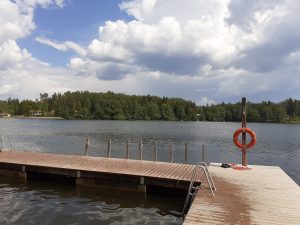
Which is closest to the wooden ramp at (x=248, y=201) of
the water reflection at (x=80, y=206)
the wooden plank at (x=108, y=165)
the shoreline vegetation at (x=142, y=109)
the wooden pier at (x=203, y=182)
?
the wooden pier at (x=203, y=182)

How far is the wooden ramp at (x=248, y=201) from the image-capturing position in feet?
22.9

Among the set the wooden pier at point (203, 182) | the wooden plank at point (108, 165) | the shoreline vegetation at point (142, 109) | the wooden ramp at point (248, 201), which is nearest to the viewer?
the wooden ramp at point (248, 201)

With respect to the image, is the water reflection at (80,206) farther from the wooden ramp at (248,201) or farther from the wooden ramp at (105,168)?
the wooden ramp at (248,201)

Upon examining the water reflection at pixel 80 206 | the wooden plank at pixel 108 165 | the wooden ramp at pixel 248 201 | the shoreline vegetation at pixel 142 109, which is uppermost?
the shoreline vegetation at pixel 142 109

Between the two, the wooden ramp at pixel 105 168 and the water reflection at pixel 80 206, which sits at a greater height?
the wooden ramp at pixel 105 168

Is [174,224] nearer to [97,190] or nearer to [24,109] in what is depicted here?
[97,190]

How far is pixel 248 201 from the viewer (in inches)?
328

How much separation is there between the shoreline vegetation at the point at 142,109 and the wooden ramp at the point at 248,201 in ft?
381

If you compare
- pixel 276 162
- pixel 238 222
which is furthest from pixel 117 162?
pixel 276 162

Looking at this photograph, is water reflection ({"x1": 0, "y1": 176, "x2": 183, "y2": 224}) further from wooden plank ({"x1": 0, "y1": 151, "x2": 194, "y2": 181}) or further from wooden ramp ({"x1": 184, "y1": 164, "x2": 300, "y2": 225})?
wooden ramp ({"x1": 184, "y1": 164, "x2": 300, "y2": 225})

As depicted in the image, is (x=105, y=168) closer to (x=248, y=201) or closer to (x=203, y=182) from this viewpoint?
(x=203, y=182)

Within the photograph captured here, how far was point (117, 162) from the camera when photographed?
47.8 ft

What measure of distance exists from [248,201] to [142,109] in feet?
410

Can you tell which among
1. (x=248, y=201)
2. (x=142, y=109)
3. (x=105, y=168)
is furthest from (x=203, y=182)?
(x=142, y=109)
